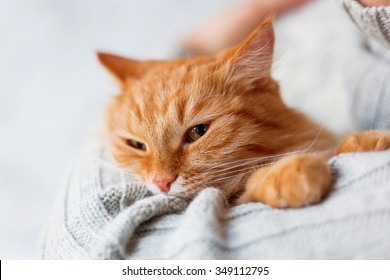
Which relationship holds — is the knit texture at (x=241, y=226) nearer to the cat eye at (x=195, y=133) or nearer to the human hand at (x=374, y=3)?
the cat eye at (x=195, y=133)

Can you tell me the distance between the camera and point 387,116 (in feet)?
5.30

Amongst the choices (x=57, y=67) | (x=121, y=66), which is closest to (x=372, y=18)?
(x=121, y=66)

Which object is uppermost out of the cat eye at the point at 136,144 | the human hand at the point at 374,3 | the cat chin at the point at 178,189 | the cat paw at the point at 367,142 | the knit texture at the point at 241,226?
the human hand at the point at 374,3

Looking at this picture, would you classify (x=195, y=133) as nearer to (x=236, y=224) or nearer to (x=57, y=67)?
(x=236, y=224)

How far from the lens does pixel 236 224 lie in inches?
41.2

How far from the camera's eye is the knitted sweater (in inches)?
36.5

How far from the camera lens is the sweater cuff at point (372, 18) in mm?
1305

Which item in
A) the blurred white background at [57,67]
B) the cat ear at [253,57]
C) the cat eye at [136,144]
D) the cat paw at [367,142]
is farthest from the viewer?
the blurred white background at [57,67]

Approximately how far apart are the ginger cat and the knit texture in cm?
10

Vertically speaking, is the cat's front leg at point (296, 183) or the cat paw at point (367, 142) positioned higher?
the cat paw at point (367, 142)

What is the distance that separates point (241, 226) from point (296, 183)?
0.15 metres

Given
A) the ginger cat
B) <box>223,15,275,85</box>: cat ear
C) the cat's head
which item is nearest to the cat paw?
the ginger cat

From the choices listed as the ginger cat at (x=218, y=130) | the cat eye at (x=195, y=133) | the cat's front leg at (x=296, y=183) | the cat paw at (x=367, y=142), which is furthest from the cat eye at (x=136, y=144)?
the cat paw at (x=367, y=142)

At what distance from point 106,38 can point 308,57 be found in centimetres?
124
